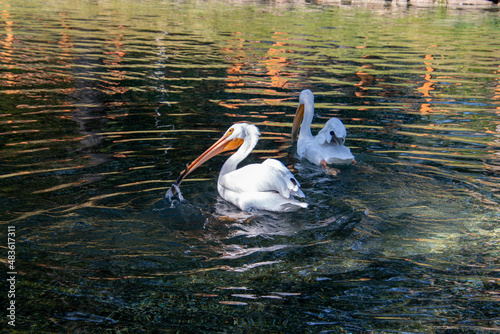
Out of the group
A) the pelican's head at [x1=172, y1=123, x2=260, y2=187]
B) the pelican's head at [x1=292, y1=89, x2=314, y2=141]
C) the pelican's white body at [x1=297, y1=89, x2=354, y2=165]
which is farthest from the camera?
the pelican's head at [x1=292, y1=89, x2=314, y2=141]

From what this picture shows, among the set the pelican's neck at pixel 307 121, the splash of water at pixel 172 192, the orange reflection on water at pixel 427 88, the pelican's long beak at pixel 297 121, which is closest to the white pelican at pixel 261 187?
the splash of water at pixel 172 192

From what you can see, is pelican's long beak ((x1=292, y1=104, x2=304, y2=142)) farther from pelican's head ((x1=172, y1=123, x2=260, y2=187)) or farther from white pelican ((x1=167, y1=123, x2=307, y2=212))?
white pelican ((x1=167, y1=123, x2=307, y2=212))

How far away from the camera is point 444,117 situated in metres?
8.47

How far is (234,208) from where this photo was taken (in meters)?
5.05

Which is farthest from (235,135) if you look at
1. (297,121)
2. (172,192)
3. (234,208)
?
(297,121)

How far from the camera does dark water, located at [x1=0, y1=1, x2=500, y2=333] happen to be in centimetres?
327

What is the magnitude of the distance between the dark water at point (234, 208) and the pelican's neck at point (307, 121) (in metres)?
0.36

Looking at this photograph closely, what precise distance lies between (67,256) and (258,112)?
520 cm

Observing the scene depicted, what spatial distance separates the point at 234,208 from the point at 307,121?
264 cm

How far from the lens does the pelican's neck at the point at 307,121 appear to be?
23.4 ft

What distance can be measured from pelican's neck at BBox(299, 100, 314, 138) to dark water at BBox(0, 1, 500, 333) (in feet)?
1.17

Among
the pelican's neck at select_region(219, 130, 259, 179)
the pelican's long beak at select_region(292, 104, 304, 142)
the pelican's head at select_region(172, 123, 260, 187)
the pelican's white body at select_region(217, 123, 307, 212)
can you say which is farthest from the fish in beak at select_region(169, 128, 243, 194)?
the pelican's long beak at select_region(292, 104, 304, 142)

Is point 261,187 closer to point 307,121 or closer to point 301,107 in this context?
point 307,121

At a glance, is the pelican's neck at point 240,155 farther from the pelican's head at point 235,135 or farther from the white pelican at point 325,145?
the white pelican at point 325,145
